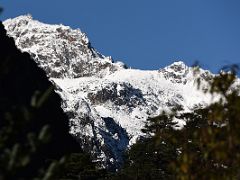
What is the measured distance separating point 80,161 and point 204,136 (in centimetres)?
4301

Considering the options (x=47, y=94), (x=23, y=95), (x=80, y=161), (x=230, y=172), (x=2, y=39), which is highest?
(x=2, y=39)

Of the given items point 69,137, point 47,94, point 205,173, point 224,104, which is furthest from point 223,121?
point 69,137

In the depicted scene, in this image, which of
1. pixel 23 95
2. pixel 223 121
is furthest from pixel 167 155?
Answer: pixel 223 121

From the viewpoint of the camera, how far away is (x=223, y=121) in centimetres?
807

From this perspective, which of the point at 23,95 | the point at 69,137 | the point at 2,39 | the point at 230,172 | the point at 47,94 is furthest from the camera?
the point at 69,137

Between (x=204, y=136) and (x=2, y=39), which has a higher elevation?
(x=2, y=39)

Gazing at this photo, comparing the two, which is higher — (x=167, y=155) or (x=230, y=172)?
(x=167, y=155)

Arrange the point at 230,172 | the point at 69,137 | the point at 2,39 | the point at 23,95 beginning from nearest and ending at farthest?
the point at 230,172 < the point at 23,95 < the point at 2,39 < the point at 69,137

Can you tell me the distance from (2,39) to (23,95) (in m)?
6.44

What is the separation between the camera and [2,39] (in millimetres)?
51188

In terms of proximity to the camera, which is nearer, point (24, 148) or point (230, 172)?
point (24, 148)

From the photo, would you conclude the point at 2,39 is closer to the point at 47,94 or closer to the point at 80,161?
the point at 80,161

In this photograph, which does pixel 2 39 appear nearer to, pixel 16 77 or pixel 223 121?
pixel 16 77

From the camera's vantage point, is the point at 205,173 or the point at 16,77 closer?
the point at 205,173
